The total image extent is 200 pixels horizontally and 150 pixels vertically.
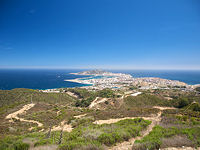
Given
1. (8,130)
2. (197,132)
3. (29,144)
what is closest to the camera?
(29,144)

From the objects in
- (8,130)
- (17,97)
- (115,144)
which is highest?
(115,144)

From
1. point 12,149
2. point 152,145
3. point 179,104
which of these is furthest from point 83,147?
point 179,104

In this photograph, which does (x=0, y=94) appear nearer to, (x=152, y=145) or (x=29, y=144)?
(x=29, y=144)

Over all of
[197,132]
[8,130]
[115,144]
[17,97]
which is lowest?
[17,97]

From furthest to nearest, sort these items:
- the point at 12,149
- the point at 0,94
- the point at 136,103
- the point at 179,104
Answer: the point at 0,94 → the point at 136,103 → the point at 179,104 → the point at 12,149

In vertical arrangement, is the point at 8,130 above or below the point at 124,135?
below

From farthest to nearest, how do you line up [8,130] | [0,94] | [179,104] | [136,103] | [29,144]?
[0,94], [136,103], [179,104], [8,130], [29,144]

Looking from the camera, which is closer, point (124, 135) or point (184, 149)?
point (184, 149)

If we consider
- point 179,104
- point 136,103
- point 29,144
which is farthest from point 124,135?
point 136,103

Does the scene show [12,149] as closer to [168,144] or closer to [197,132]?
[168,144]
